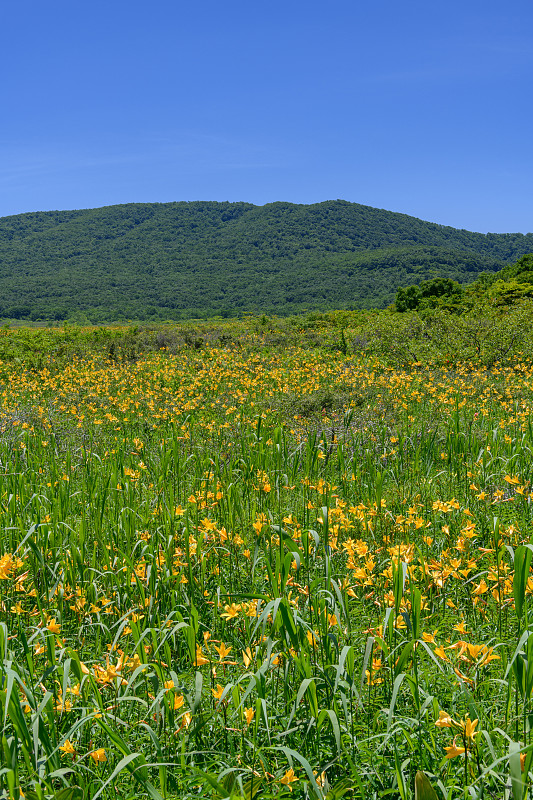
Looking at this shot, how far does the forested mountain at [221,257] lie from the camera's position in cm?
10569

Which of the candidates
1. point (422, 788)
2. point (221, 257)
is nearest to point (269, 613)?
point (422, 788)

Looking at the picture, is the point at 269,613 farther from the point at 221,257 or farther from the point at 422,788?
the point at 221,257

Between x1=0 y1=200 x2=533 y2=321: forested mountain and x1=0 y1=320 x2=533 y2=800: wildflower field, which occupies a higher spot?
x1=0 y1=200 x2=533 y2=321: forested mountain

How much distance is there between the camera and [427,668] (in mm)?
2234

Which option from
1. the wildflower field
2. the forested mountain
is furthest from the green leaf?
the forested mountain

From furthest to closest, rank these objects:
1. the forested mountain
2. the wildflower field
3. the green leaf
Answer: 1. the forested mountain
2. the wildflower field
3. the green leaf

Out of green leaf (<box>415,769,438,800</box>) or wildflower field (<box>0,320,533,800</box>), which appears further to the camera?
wildflower field (<box>0,320,533,800</box>)

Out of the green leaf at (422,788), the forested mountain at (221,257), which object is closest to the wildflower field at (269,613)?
the green leaf at (422,788)

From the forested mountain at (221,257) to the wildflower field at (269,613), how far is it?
249ft

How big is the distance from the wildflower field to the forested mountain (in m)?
75.9

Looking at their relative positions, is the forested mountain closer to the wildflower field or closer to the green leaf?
the wildflower field

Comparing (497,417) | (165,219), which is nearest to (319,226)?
(165,219)

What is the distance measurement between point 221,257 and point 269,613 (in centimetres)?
15925

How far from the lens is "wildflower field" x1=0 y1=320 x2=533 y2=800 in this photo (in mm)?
1595
